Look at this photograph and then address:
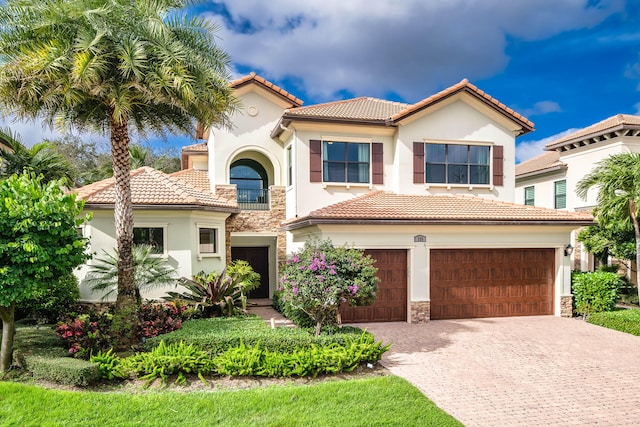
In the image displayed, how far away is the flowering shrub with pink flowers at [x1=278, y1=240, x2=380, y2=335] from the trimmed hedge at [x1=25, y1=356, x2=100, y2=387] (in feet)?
14.8

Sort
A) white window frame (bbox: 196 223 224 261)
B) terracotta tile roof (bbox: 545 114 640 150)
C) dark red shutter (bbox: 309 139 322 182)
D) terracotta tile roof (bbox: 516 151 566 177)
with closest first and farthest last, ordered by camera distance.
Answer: white window frame (bbox: 196 223 224 261)
dark red shutter (bbox: 309 139 322 182)
terracotta tile roof (bbox: 545 114 640 150)
terracotta tile roof (bbox: 516 151 566 177)

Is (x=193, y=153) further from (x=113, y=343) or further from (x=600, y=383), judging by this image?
(x=600, y=383)

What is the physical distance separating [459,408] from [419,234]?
748 centimetres

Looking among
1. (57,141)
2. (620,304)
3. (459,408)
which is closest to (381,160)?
(459,408)

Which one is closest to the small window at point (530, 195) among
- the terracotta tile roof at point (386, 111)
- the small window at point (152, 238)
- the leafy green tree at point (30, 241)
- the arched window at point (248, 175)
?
the terracotta tile roof at point (386, 111)

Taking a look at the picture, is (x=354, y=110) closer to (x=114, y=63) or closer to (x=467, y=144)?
(x=467, y=144)

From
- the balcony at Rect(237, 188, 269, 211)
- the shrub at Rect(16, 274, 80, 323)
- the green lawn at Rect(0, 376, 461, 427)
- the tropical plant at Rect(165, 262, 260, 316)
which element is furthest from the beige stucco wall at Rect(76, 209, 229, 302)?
the green lawn at Rect(0, 376, 461, 427)

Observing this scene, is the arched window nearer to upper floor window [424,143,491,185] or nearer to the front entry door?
the front entry door

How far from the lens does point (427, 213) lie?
14.3m

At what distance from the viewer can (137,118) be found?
11852 mm

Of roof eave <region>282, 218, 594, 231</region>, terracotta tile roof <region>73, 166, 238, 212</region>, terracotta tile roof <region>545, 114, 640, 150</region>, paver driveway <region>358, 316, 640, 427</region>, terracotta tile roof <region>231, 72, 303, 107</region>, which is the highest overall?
terracotta tile roof <region>231, 72, 303, 107</region>

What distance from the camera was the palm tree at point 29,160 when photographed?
48.2 feet

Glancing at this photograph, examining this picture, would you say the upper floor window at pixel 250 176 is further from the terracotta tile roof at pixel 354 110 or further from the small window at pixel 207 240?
the terracotta tile roof at pixel 354 110

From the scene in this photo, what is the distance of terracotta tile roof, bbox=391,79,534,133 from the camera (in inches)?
664
